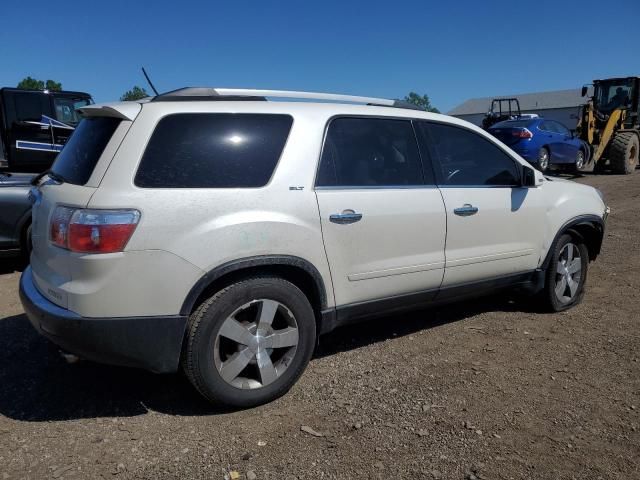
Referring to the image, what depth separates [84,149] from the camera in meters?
3.05

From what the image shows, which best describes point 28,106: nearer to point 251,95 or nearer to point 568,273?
point 251,95

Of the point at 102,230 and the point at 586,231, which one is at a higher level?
the point at 102,230

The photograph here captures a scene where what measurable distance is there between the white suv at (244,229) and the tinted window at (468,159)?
0.7 inches

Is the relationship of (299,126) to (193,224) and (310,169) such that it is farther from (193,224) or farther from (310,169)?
(193,224)

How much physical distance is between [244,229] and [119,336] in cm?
83

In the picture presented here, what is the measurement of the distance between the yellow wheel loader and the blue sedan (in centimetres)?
97

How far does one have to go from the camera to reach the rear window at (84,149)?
9.43ft

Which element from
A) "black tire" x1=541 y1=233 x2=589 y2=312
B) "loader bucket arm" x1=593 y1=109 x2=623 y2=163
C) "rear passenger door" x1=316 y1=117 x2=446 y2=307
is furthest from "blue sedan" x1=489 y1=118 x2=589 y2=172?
"rear passenger door" x1=316 y1=117 x2=446 y2=307

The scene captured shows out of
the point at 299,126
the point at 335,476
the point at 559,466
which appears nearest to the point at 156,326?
the point at 335,476

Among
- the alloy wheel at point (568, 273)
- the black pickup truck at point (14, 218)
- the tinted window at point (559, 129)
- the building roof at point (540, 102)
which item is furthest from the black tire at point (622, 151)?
the building roof at point (540, 102)

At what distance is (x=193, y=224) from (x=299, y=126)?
37.1 inches

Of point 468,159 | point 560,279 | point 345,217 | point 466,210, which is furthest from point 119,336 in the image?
point 560,279

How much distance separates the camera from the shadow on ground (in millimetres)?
3123

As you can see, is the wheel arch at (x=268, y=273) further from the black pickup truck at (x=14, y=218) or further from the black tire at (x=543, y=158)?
the black tire at (x=543, y=158)
